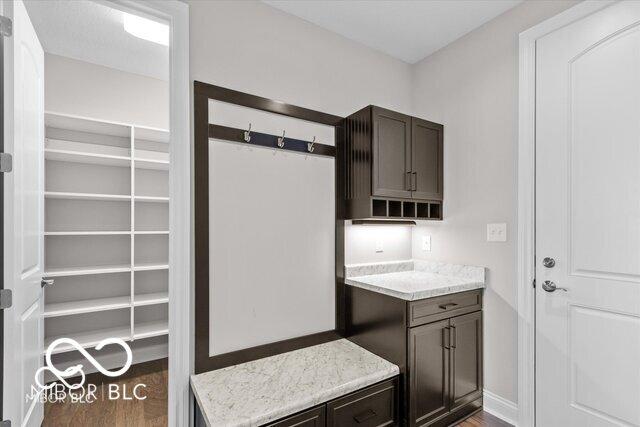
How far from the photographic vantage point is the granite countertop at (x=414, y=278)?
1910 mm

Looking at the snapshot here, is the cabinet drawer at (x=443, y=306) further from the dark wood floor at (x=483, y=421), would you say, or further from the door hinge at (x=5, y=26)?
the door hinge at (x=5, y=26)

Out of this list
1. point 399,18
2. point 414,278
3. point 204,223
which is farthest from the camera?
point 414,278

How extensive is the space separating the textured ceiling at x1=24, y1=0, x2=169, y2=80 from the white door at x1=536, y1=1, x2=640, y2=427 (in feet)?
9.16

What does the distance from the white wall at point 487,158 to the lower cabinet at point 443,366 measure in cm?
14

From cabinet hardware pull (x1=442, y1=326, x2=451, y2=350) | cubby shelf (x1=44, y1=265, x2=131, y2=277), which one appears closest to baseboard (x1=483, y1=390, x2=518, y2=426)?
cabinet hardware pull (x1=442, y1=326, x2=451, y2=350)

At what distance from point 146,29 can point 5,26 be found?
1.04 meters

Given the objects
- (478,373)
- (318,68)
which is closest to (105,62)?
(318,68)

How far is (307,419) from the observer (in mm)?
1485

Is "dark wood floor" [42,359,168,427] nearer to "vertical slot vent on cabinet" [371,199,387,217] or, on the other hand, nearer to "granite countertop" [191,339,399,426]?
"granite countertop" [191,339,399,426]

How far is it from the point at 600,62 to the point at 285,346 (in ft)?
8.04

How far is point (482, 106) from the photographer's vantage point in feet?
7.38

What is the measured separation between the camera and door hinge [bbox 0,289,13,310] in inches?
53.8

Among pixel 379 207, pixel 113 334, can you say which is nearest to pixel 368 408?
pixel 379 207

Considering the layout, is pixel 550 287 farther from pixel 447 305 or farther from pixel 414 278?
pixel 414 278
